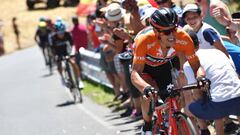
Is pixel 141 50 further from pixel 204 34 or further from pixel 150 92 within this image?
pixel 204 34

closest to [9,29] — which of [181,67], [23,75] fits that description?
[23,75]

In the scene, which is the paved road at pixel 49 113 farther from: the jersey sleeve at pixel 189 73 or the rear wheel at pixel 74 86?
the jersey sleeve at pixel 189 73

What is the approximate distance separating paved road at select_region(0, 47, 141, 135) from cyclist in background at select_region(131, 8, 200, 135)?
3000 millimetres

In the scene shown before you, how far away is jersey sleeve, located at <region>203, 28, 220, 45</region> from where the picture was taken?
27.7 ft

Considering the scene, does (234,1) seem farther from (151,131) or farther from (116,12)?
(151,131)

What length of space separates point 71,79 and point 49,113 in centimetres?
164

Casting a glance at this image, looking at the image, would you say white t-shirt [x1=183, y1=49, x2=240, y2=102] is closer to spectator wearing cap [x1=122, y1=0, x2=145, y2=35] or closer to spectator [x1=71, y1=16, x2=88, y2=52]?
spectator wearing cap [x1=122, y1=0, x2=145, y2=35]

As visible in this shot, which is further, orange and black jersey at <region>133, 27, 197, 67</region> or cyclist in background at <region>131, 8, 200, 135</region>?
orange and black jersey at <region>133, 27, 197, 67</region>

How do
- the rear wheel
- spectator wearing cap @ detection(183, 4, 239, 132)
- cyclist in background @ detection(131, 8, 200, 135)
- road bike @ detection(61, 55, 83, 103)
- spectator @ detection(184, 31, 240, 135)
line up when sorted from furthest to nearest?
road bike @ detection(61, 55, 83, 103), the rear wheel, spectator wearing cap @ detection(183, 4, 239, 132), cyclist in background @ detection(131, 8, 200, 135), spectator @ detection(184, 31, 240, 135)

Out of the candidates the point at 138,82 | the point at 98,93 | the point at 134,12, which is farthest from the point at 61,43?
the point at 138,82

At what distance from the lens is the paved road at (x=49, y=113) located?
1259 centimetres

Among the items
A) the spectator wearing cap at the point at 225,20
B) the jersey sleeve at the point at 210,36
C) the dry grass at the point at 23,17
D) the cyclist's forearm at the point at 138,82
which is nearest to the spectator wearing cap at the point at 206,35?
the jersey sleeve at the point at 210,36

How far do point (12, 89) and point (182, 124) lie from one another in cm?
1670

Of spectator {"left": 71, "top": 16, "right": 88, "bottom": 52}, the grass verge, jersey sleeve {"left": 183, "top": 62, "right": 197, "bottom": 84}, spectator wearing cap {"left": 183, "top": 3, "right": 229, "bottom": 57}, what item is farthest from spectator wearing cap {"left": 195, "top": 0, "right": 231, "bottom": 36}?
spectator {"left": 71, "top": 16, "right": 88, "bottom": 52}
